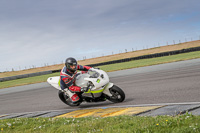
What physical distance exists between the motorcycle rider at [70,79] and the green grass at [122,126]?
84.1 inches

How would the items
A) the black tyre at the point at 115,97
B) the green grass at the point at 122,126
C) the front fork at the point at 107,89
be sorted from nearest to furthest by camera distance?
1. the green grass at the point at 122,126
2. the front fork at the point at 107,89
3. the black tyre at the point at 115,97

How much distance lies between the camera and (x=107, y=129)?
15.1ft

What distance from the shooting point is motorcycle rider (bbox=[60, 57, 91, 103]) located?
26.8 ft

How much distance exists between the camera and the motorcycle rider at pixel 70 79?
816 centimetres

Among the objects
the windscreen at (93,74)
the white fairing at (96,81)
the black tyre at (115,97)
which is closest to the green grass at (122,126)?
the white fairing at (96,81)

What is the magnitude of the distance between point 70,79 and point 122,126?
12.9 ft

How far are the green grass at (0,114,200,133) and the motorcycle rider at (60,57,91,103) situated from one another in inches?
84.1

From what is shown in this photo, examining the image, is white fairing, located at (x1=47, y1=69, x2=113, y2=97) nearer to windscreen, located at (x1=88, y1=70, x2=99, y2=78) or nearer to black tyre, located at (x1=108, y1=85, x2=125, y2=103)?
windscreen, located at (x1=88, y1=70, x2=99, y2=78)

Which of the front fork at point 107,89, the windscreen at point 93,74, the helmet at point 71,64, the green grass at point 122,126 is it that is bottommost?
the green grass at point 122,126

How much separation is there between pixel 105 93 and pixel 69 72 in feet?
4.51

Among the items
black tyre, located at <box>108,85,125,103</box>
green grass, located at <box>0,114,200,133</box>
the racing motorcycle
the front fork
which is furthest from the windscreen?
green grass, located at <box>0,114,200,133</box>

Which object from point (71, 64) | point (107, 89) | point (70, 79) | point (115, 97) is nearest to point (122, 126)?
point (107, 89)

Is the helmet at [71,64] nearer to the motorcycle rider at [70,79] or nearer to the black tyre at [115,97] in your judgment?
the motorcycle rider at [70,79]

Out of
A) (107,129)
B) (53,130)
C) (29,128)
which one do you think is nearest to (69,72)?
(29,128)
